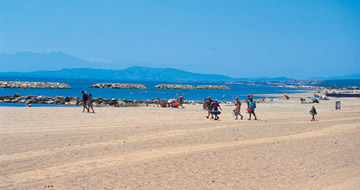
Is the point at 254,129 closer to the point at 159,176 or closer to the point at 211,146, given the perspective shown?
the point at 211,146

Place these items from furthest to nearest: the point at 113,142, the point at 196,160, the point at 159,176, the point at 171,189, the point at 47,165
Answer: the point at 113,142 < the point at 196,160 < the point at 47,165 < the point at 159,176 < the point at 171,189

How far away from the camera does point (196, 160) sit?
1099 centimetres

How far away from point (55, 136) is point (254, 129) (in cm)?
877

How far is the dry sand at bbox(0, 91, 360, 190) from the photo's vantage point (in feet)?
29.0

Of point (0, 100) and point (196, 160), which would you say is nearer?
point (196, 160)

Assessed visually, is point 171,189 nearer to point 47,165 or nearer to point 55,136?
point 47,165

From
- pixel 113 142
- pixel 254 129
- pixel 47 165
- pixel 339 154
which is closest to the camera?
pixel 47 165

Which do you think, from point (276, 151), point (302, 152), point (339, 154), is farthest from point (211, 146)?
point (339, 154)

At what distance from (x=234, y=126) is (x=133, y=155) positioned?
8.11m

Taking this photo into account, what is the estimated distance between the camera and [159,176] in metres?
9.27

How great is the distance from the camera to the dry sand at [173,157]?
348 inches

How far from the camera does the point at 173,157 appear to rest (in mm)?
11258

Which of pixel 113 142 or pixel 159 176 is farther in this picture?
pixel 113 142

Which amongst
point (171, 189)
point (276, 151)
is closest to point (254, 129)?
point (276, 151)
